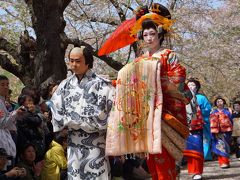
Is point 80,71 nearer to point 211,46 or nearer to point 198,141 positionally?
point 198,141

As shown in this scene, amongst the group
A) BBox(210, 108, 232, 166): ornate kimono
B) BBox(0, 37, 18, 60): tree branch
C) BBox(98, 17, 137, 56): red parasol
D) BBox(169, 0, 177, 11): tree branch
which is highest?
BBox(169, 0, 177, 11): tree branch

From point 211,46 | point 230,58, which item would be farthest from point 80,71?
point 230,58

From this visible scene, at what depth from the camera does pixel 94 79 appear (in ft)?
16.0

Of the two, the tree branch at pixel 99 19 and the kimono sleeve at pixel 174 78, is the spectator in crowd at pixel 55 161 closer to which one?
the kimono sleeve at pixel 174 78

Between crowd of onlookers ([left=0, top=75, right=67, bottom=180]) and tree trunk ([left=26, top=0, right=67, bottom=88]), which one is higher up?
tree trunk ([left=26, top=0, right=67, bottom=88])

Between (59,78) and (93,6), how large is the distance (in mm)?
8081

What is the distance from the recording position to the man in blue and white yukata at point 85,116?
4738 mm

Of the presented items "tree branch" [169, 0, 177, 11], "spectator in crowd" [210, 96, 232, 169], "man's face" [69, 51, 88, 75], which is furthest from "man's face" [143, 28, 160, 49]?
"tree branch" [169, 0, 177, 11]

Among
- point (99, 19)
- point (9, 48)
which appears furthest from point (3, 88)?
point (99, 19)

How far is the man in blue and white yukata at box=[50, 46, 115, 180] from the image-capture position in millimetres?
4738

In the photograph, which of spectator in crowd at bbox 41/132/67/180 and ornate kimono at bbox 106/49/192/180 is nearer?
ornate kimono at bbox 106/49/192/180

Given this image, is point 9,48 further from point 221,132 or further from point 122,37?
point 122,37

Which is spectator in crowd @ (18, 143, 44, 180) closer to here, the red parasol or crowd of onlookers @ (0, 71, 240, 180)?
crowd of onlookers @ (0, 71, 240, 180)

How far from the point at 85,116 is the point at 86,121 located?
0.05 m
